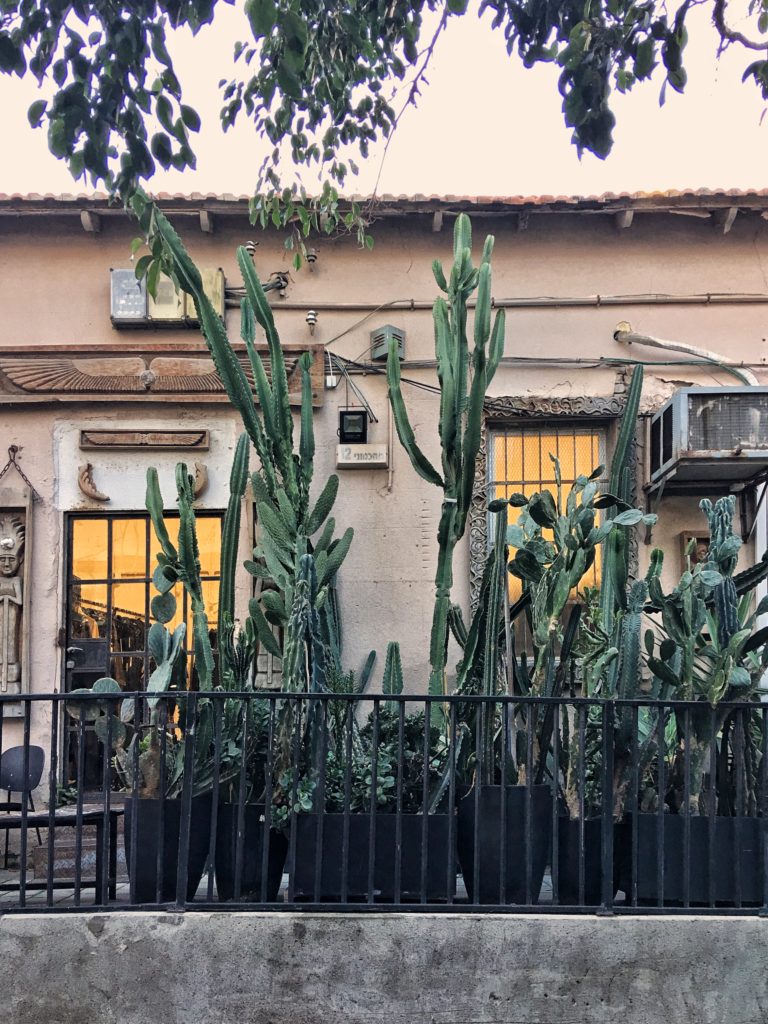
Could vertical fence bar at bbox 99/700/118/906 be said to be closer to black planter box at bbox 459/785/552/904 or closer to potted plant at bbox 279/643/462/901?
potted plant at bbox 279/643/462/901

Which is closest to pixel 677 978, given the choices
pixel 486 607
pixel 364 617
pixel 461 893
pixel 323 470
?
pixel 461 893

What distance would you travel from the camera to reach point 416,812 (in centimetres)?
394

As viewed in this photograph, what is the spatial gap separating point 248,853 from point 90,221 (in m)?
4.56

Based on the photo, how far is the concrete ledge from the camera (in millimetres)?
3402

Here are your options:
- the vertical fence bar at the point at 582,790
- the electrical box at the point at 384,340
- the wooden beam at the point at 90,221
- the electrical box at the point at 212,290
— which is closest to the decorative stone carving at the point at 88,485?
the electrical box at the point at 212,290

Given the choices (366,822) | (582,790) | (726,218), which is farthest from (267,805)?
(726,218)

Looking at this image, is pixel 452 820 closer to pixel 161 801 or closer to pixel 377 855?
pixel 377 855

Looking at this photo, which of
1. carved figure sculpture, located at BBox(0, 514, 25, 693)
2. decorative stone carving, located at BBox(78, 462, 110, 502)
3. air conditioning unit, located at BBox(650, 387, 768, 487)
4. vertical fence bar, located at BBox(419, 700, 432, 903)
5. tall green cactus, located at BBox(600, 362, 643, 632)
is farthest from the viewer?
decorative stone carving, located at BBox(78, 462, 110, 502)

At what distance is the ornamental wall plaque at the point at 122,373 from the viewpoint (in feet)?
21.1

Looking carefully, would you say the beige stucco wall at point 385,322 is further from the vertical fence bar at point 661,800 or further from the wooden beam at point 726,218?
the vertical fence bar at point 661,800

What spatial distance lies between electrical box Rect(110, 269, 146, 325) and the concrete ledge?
13.8ft

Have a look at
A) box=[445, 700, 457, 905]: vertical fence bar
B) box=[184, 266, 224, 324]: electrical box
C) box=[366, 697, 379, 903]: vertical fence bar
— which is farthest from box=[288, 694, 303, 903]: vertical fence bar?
box=[184, 266, 224, 324]: electrical box

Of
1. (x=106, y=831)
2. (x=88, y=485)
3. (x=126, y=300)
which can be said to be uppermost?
(x=126, y=300)

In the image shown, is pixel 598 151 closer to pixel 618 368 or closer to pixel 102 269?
pixel 618 368
